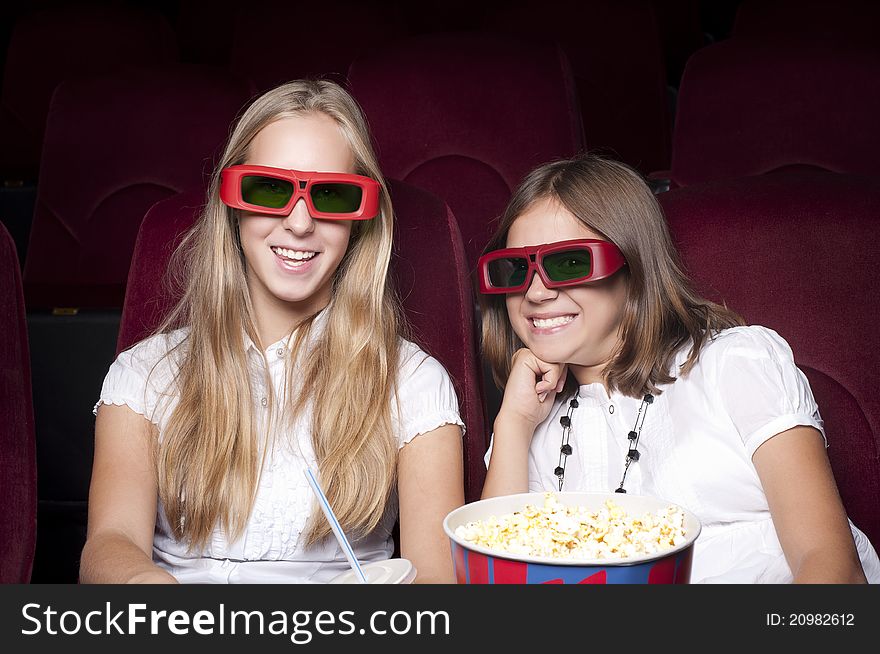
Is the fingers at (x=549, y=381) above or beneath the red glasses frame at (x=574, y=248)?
beneath

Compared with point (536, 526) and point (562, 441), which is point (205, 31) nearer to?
point (562, 441)

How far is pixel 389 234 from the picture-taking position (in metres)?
1.35

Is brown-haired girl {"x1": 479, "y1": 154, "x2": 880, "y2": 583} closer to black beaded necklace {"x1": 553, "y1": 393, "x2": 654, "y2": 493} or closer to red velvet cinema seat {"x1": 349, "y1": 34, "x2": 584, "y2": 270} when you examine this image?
black beaded necklace {"x1": 553, "y1": 393, "x2": 654, "y2": 493}

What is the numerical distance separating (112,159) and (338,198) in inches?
45.1

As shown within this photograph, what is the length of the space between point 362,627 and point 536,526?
16 cm

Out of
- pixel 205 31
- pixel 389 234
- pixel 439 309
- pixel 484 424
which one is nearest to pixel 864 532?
pixel 484 424

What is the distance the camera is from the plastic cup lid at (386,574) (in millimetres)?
819

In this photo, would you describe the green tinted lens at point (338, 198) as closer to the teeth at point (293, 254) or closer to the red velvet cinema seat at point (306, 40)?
the teeth at point (293, 254)

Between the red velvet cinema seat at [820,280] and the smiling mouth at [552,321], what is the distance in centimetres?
18

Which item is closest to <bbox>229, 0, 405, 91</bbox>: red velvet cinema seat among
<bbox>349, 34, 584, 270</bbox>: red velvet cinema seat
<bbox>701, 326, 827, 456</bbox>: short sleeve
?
<bbox>349, 34, 584, 270</bbox>: red velvet cinema seat

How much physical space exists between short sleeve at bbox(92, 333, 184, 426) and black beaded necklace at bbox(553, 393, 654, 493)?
20.2 inches

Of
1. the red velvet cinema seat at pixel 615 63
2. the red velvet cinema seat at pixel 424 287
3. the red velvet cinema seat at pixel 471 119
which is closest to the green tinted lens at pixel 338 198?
the red velvet cinema seat at pixel 424 287

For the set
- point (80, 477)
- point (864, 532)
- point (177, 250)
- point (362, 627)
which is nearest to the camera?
point (362, 627)

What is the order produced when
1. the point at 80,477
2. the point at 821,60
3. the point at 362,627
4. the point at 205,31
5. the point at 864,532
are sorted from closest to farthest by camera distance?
1. the point at 362,627
2. the point at 864,532
3. the point at 80,477
4. the point at 821,60
5. the point at 205,31
